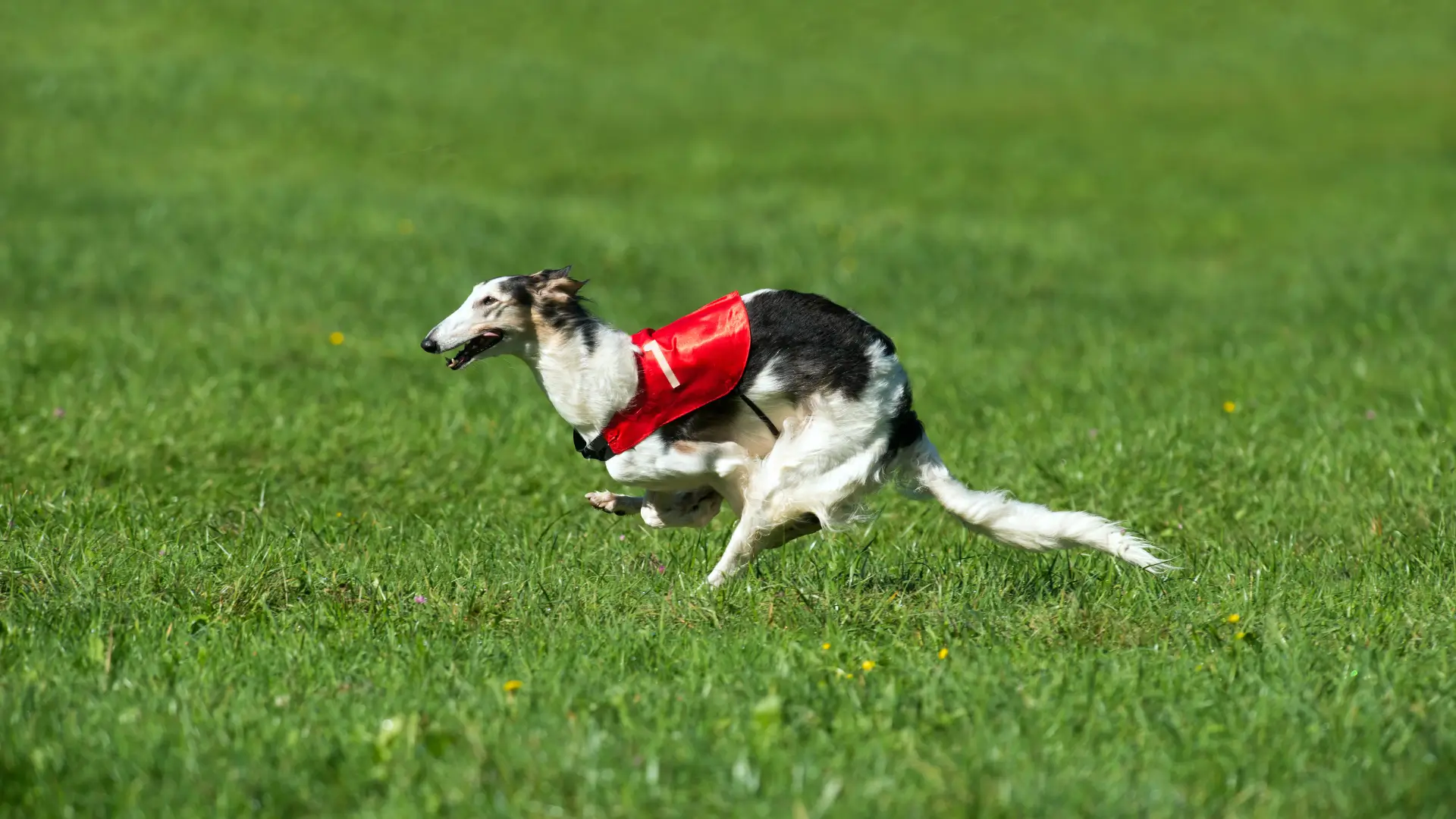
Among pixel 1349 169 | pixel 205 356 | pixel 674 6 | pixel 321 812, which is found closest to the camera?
pixel 321 812

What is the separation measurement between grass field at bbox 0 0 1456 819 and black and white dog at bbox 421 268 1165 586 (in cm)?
28

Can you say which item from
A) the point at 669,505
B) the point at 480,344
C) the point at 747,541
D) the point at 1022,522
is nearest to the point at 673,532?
the point at 669,505

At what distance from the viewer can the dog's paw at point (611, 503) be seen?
6.05 m

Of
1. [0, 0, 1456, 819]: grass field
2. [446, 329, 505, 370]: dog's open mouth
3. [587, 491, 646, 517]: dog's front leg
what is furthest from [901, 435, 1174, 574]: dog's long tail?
[446, 329, 505, 370]: dog's open mouth

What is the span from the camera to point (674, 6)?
103 feet

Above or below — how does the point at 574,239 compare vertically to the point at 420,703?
below

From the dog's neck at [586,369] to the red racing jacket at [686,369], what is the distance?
0.04 metres

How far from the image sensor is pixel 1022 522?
556 centimetres

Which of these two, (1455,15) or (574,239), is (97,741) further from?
(1455,15)

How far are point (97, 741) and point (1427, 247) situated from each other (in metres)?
14.8

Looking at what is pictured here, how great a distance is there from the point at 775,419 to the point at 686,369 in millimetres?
401

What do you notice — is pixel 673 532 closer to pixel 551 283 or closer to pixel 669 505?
pixel 669 505

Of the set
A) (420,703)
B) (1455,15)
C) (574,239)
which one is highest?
(420,703)

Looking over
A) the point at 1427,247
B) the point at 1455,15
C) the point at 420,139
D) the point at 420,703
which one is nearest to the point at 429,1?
the point at 420,139
